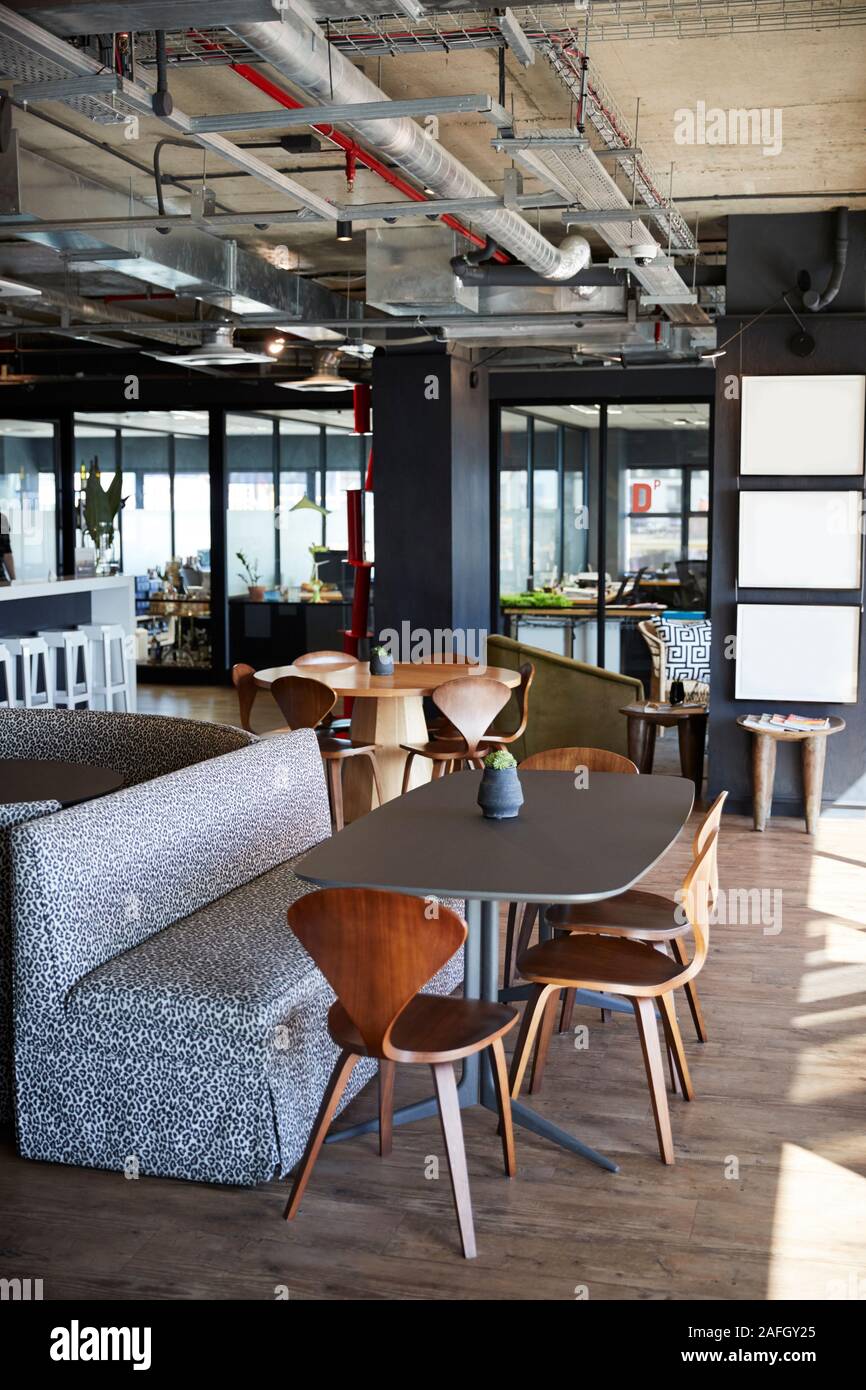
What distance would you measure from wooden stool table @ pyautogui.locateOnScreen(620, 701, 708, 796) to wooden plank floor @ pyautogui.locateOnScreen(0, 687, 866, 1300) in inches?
152

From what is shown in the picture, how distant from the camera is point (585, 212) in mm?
5414

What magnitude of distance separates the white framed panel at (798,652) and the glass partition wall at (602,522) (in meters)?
3.92

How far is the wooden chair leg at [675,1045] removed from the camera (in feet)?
12.3

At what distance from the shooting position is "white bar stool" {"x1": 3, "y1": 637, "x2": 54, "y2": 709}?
8.93 meters

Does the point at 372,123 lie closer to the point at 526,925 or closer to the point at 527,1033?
the point at 526,925

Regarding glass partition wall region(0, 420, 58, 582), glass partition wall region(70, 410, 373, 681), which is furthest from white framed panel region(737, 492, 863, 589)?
glass partition wall region(0, 420, 58, 582)

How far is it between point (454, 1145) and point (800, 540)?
211 inches

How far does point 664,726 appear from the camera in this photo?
27.1 ft

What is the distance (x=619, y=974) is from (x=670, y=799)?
0.82 meters

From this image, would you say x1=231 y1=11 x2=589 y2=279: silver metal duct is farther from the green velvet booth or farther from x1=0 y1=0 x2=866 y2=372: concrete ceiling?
the green velvet booth

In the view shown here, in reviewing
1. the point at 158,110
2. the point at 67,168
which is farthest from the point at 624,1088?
the point at 67,168

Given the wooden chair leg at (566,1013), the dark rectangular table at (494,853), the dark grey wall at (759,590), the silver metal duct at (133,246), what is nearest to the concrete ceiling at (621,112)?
the silver metal duct at (133,246)
